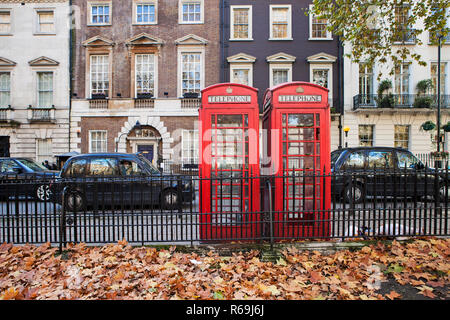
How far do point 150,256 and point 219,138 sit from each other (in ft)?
8.38

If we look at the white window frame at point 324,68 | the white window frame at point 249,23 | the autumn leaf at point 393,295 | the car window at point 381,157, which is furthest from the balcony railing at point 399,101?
the autumn leaf at point 393,295

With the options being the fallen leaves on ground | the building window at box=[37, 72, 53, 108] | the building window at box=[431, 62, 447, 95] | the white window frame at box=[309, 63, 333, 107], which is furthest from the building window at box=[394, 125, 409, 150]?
the building window at box=[37, 72, 53, 108]

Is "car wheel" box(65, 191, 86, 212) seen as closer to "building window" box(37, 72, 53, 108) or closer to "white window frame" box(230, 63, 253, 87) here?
"white window frame" box(230, 63, 253, 87)

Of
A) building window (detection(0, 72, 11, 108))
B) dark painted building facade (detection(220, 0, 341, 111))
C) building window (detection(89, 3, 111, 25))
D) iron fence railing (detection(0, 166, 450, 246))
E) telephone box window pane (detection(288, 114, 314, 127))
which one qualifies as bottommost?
iron fence railing (detection(0, 166, 450, 246))

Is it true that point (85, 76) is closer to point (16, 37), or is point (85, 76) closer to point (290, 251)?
point (16, 37)

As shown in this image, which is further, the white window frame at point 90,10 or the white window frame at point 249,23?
the white window frame at point 90,10

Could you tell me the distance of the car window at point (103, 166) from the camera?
8875mm

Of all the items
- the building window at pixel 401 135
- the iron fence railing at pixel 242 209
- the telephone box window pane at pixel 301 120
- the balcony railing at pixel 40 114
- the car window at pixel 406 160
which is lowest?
the iron fence railing at pixel 242 209

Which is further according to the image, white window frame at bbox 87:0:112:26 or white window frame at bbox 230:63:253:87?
white window frame at bbox 87:0:112:26

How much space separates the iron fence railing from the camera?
4746 millimetres

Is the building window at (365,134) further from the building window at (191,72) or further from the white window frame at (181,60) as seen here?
the building window at (191,72)

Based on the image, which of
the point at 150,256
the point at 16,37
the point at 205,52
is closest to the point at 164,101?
the point at 205,52

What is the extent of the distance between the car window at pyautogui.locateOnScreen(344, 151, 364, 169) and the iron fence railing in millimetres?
4241

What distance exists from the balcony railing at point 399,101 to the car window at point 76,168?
17014mm
